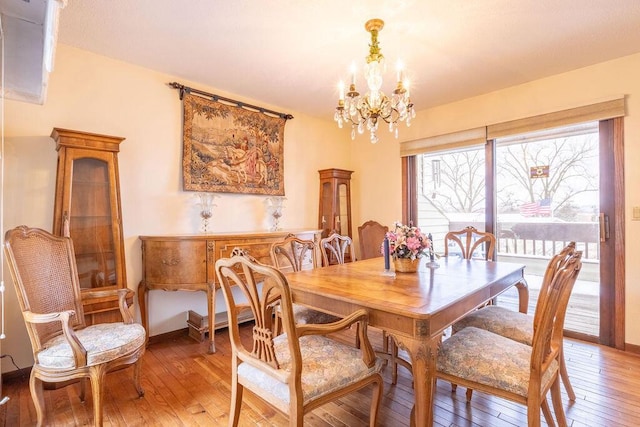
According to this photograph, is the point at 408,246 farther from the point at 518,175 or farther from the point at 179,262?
the point at 518,175

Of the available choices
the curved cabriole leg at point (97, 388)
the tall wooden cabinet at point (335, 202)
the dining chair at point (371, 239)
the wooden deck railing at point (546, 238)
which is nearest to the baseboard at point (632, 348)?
the wooden deck railing at point (546, 238)

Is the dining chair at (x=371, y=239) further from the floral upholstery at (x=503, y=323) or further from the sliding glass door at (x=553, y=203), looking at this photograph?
the floral upholstery at (x=503, y=323)

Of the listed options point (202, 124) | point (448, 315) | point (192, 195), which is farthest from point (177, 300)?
point (448, 315)

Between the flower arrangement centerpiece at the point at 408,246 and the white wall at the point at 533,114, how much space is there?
6.82ft

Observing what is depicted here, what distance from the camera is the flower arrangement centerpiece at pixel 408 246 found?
2.12 m

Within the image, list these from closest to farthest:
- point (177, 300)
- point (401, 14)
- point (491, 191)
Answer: point (401, 14) < point (177, 300) < point (491, 191)

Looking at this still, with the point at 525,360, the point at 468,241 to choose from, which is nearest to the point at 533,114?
the point at 468,241

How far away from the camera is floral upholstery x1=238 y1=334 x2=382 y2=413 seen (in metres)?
1.33

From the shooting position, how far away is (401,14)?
2.10m

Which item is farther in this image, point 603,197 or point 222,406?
point 603,197

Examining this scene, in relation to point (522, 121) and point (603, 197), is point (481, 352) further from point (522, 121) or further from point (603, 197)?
point (522, 121)

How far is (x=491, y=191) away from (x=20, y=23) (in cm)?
412

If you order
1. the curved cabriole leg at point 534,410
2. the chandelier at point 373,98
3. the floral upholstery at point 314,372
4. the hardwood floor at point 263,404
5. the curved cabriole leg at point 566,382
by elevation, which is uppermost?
the chandelier at point 373,98

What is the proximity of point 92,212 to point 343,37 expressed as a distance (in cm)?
238
